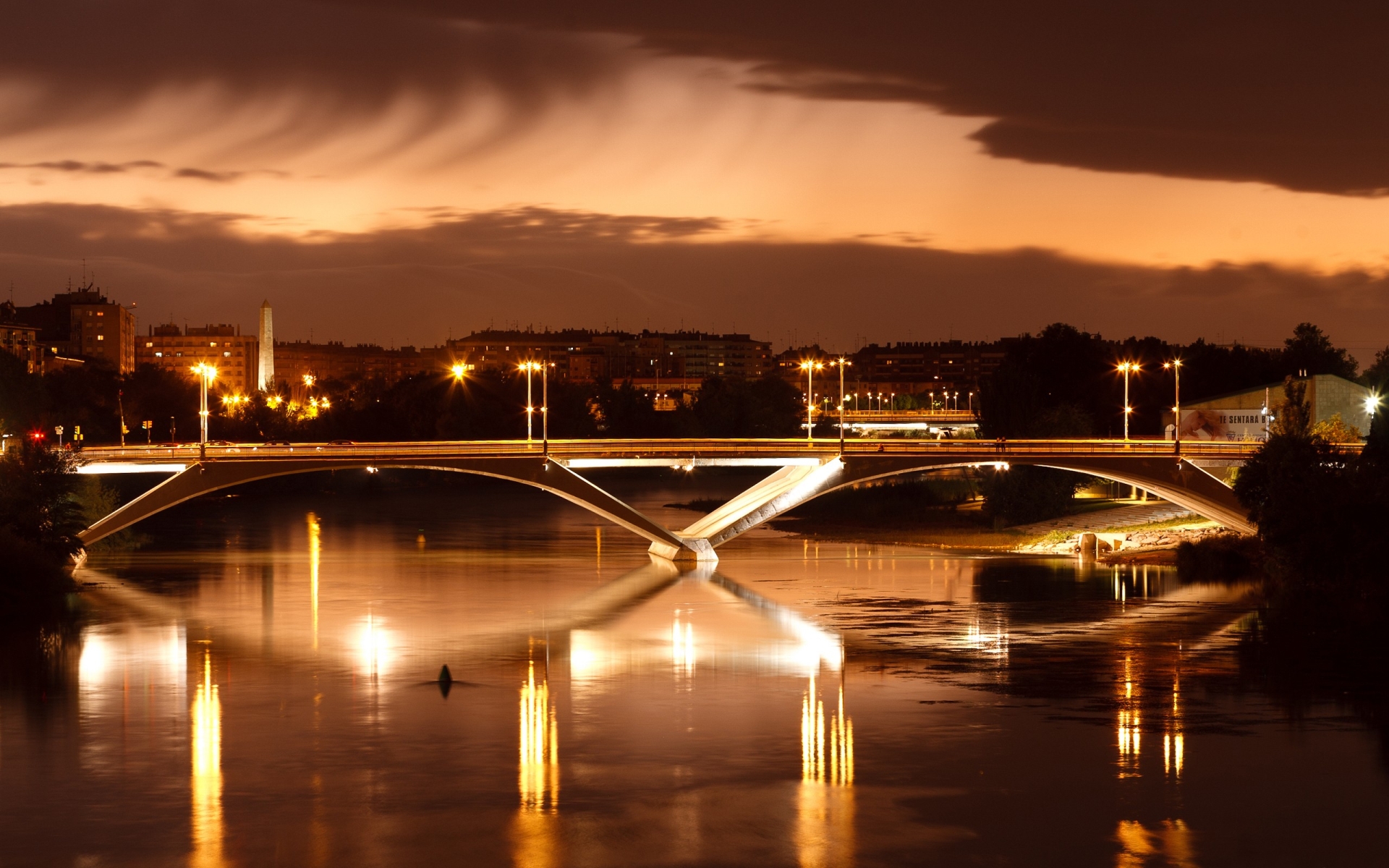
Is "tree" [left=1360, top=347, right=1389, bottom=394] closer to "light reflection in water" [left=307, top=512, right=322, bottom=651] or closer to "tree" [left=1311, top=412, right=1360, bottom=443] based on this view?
"tree" [left=1311, top=412, right=1360, bottom=443]

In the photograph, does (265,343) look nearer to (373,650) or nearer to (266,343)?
(266,343)

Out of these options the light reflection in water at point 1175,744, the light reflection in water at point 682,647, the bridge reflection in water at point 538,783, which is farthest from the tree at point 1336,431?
the bridge reflection in water at point 538,783

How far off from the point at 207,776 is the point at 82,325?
175324mm

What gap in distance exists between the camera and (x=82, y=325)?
189250mm

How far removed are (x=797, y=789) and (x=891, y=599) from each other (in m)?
26.1

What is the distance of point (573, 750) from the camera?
93.5 ft

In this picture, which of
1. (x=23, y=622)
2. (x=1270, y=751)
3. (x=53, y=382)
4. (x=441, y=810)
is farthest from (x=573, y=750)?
(x=53, y=382)

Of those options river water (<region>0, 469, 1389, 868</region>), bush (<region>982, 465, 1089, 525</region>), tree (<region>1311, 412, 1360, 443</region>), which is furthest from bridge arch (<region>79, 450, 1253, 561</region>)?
bush (<region>982, 465, 1089, 525</region>)

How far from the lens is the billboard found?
86.4 metres

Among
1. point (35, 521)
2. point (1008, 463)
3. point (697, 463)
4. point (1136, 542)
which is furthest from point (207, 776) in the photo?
point (1136, 542)

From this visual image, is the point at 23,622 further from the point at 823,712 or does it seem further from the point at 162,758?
the point at 823,712

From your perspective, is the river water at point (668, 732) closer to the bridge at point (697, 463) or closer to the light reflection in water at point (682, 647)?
the light reflection in water at point (682, 647)

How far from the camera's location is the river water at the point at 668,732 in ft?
75.5

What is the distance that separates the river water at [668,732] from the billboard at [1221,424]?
34.2 metres
